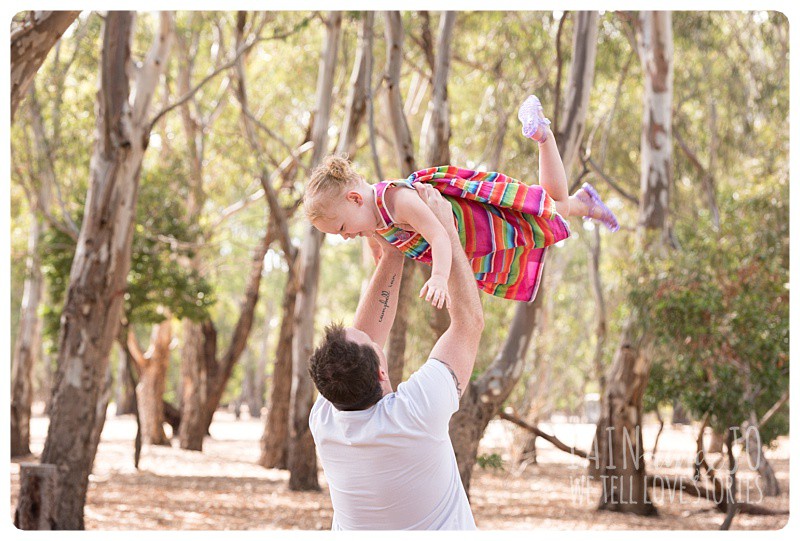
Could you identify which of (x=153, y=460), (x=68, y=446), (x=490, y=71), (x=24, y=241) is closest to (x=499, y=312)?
(x=490, y=71)

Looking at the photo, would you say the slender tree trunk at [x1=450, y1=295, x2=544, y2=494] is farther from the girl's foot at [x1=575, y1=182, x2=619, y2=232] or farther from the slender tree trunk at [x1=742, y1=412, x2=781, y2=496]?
the slender tree trunk at [x1=742, y1=412, x2=781, y2=496]

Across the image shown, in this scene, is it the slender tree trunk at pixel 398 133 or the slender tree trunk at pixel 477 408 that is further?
the slender tree trunk at pixel 398 133

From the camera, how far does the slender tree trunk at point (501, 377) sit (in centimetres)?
601

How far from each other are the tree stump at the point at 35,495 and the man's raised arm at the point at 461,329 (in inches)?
145

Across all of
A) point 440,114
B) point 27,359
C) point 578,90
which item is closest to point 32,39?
point 440,114

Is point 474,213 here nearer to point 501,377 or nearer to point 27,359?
point 501,377

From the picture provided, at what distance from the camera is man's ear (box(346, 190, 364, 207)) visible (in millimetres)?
2312

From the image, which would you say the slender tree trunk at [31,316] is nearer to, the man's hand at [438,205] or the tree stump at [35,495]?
the tree stump at [35,495]

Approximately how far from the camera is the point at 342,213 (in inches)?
91.2

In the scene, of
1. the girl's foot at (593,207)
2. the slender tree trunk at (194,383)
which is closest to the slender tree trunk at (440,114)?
the girl's foot at (593,207)

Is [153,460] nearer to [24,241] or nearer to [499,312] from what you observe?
[499,312]

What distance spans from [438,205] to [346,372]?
598 mm

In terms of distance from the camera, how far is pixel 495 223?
2404 millimetres

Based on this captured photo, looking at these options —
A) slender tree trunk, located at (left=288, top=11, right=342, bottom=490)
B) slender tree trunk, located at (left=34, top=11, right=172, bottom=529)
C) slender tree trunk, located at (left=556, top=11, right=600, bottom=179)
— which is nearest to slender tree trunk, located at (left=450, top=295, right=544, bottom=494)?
slender tree trunk, located at (left=556, top=11, right=600, bottom=179)
